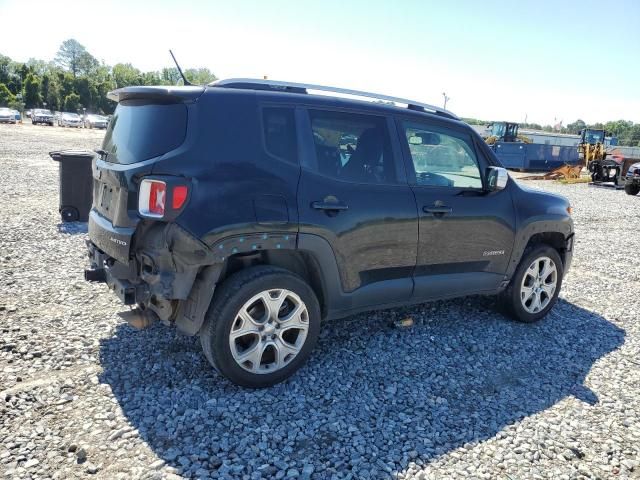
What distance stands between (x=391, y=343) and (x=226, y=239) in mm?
1942

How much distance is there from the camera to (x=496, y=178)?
4352mm

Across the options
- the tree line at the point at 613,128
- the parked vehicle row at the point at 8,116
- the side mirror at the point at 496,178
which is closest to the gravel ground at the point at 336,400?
the side mirror at the point at 496,178

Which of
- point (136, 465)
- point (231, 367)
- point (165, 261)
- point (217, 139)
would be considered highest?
→ point (217, 139)

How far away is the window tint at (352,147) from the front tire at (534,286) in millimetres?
1888

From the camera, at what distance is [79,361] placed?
367 cm

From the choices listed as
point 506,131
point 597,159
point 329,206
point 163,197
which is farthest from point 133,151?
point 506,131

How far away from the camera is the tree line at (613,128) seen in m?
73.9

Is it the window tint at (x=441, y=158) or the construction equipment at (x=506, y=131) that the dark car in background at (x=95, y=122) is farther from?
the window tint at (x=441, y=158)

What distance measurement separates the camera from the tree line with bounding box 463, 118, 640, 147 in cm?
7394

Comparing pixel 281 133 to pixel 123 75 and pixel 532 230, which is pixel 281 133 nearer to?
pixel 532 230

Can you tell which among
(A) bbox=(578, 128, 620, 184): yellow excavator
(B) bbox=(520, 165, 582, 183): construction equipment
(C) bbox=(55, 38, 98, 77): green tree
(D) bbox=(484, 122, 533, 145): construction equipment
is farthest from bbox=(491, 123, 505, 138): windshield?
(C) bbox=(55, 38, 98, 77): green tree

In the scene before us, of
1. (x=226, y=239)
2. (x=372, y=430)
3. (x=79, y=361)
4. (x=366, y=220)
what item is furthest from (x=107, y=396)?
(x=366, y=220)

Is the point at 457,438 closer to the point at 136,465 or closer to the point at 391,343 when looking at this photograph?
the point at 391,343

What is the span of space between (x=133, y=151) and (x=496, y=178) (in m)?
3.01
